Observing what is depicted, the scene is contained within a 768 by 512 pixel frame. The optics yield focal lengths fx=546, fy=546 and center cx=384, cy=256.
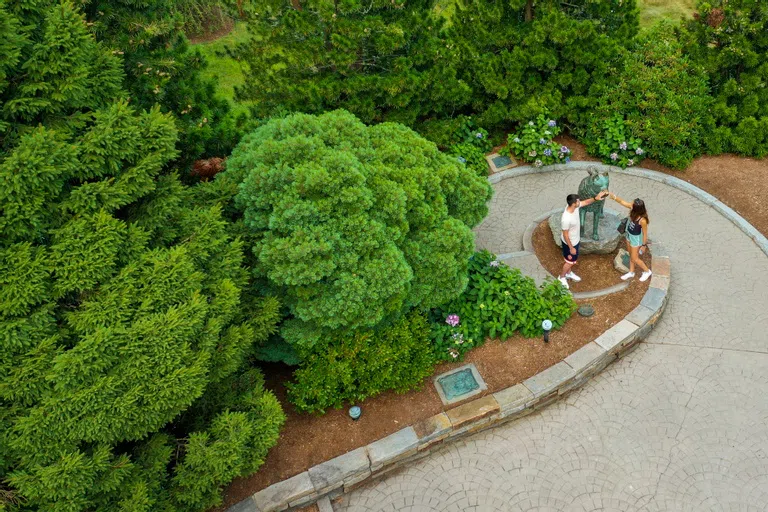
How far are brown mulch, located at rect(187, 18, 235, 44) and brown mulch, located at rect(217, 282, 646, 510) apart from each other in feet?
48.4

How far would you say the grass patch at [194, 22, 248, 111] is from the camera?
54.3 ft

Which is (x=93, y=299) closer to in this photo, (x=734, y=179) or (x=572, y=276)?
(x=572, y=276)

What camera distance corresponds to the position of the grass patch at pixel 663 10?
18.4 m

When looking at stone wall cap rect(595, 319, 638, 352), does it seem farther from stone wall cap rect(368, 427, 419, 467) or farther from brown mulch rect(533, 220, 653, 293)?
stone wall cap rect(368, 427, 419, 467)

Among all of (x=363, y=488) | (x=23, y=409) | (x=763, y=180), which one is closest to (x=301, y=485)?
(x=363, y=488)

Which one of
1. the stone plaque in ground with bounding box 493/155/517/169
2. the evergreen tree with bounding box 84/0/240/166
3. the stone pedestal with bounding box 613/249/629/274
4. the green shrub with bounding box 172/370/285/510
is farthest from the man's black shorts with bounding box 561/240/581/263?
the evergreen tree with bounding box 84/0/240/166

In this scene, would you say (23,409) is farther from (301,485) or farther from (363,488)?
(363,488)

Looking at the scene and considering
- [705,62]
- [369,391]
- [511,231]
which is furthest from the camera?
[705,62]

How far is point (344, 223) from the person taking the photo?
7.19 metres

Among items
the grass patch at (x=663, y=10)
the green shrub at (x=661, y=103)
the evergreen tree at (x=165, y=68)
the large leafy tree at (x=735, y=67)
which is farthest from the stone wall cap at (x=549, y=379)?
the grass patch at (x=663, y=10)

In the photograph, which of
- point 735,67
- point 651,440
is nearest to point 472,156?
point 735,67

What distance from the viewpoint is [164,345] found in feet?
19.6

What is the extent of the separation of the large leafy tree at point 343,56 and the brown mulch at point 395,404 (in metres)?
5.34

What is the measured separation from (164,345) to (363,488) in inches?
142
